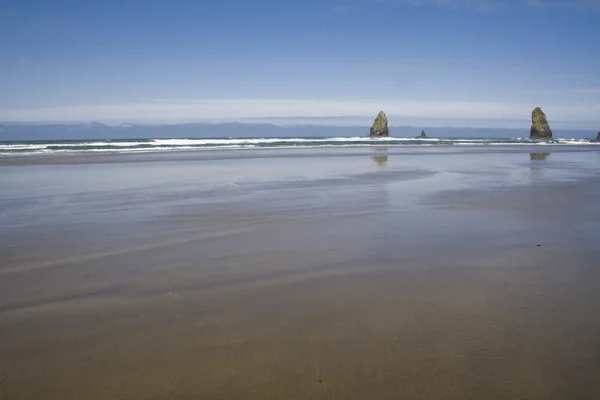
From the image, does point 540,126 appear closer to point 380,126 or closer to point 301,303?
point 380,126

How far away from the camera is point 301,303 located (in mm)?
4254

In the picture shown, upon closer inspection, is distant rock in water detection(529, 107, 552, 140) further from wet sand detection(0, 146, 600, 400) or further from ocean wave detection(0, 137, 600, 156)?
wet sand detection(0, 146, 600, 400)

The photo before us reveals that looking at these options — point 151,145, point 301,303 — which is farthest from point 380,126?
point 301,303

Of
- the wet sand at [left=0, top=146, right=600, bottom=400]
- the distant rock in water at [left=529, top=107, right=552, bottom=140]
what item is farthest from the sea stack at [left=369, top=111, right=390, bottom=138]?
the wet sand at [left=0, top=146, right=600, bottom=400]

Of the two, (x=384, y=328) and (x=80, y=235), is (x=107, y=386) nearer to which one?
(x=384, y=328)

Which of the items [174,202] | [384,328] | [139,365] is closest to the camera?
[139,365]

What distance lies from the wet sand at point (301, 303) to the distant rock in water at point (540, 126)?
69565 mm

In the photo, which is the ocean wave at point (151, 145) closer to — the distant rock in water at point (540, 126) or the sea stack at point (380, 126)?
the distant rock in water at point (540, 126)

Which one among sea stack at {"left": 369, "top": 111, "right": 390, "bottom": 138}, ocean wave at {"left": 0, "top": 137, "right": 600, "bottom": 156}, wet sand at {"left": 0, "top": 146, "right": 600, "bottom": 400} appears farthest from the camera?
sea stack at {"left": 369, "top": 111, "right": 390, "bottom": 138}

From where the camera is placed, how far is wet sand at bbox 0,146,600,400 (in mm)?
2984

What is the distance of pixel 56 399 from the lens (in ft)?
9.21

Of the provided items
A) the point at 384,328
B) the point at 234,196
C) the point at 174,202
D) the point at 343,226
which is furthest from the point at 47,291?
the point at 234,196

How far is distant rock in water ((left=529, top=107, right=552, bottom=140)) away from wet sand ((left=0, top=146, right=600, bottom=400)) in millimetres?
69565

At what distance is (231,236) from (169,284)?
2274mm
